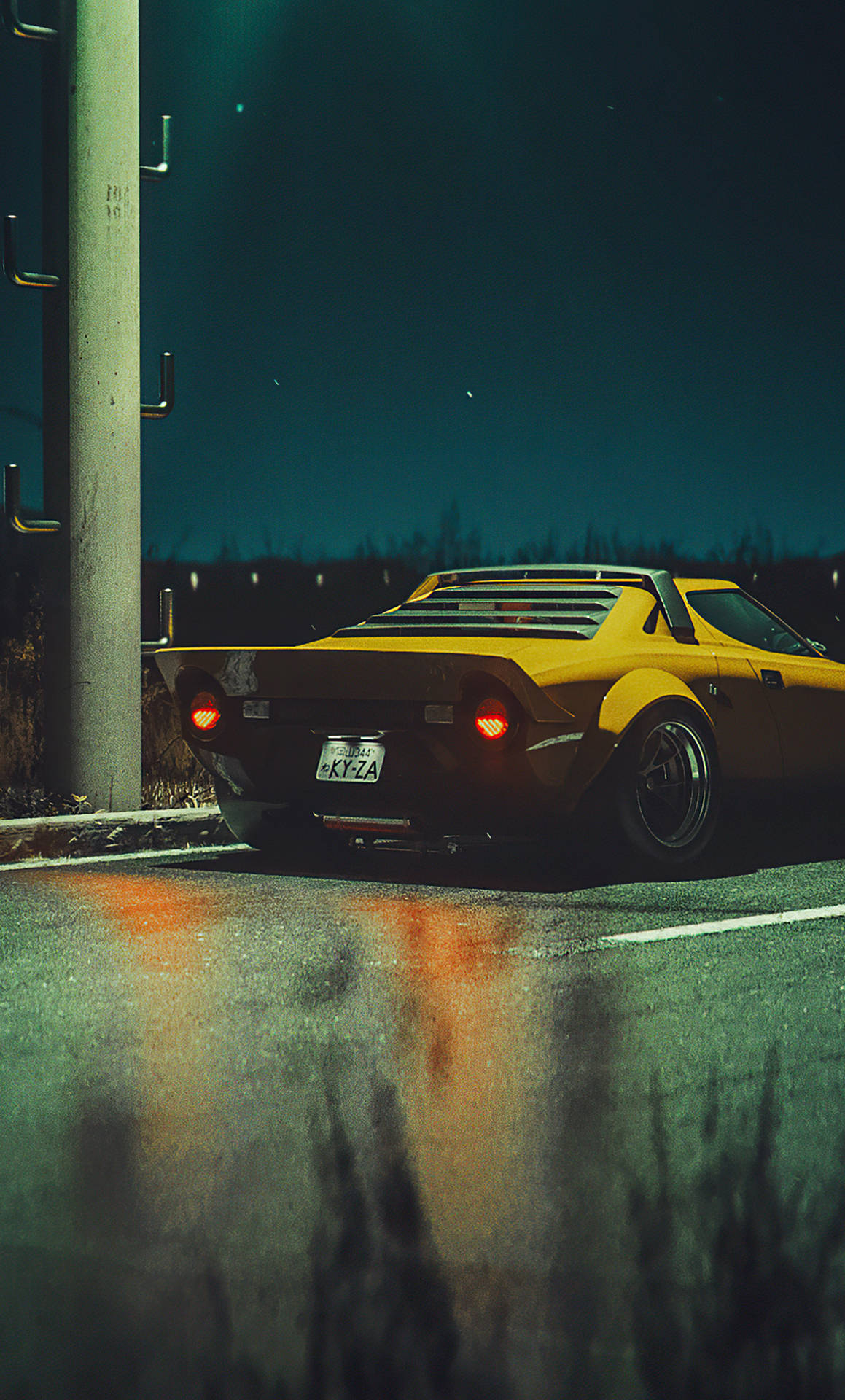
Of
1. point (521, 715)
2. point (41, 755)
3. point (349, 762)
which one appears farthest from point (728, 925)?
point (41, 755)

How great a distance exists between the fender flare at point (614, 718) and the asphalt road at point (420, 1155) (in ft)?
3.06

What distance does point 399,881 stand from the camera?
7.93 meters

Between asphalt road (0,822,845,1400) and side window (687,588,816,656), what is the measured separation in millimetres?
2474

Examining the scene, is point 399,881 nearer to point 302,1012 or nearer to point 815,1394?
point 302,1012

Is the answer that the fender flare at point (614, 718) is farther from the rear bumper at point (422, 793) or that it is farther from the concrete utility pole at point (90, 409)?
the concrete utility pole at point (90, 409)

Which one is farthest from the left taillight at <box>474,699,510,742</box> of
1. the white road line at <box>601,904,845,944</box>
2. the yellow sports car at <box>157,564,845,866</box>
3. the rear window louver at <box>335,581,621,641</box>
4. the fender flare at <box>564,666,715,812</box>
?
the white road line at <box>601,904,845,944</box>

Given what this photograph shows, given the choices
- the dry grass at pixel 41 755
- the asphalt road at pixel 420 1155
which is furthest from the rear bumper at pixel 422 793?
the dry grass at pixel 41 755

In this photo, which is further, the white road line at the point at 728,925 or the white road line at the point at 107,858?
the white road line at the point at 107,858

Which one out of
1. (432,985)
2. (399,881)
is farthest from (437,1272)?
(399,881)

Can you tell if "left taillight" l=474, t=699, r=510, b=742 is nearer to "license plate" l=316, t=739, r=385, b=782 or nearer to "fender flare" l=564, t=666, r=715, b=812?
"fender flare" l=564, t=666, r=715, b=812

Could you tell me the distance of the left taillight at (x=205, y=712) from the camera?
8.27 meters

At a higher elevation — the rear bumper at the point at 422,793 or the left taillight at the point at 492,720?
the left taillight at the point at 492,720

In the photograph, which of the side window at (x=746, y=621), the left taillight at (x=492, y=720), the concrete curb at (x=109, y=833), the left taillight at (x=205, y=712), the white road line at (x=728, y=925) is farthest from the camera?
the side window at (x=746, y=621)

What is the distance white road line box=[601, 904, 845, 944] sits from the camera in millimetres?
6414
